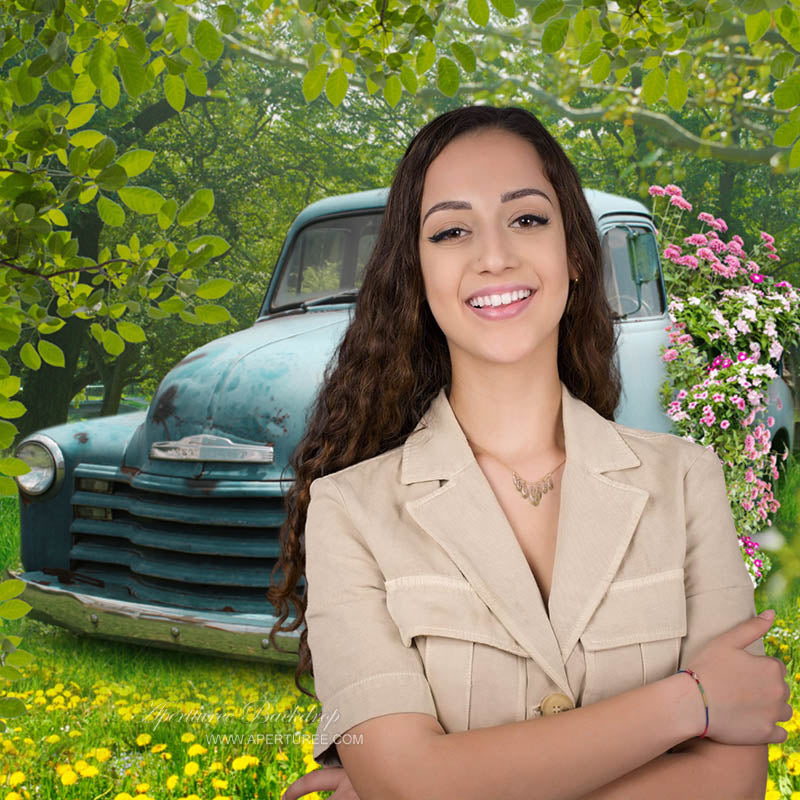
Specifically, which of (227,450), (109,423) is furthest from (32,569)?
(227,450)

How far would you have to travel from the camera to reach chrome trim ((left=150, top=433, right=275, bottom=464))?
3.47 metres

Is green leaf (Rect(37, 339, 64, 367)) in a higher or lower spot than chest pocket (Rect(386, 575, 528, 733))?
higher

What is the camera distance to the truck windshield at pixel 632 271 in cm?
454

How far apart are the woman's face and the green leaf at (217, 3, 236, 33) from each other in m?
0.94

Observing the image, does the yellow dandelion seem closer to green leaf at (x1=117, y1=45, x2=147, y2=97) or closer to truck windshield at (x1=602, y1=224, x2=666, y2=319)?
green leaf at (x1=117, y1=45, x2=147, y2=97)

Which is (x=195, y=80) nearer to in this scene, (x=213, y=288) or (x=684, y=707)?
(x=213, y=288)

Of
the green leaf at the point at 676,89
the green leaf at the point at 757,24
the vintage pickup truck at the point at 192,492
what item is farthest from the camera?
the vintage pickup truck at the point at 192,492

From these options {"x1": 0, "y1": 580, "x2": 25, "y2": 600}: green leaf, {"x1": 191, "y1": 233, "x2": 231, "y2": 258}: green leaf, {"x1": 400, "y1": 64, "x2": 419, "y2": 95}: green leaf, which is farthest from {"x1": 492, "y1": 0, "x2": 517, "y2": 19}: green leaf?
{"x1": 0, "y1": 580, "x2": 25, "y2": 600}: green leaf

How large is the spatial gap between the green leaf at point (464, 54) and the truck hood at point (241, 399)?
4.94 feet

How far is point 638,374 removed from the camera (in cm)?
474

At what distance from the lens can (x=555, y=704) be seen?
1410mm

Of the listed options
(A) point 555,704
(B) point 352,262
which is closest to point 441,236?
(A) point 555,704

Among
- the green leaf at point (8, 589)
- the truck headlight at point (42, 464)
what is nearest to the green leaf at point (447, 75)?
the green leaf at point (8, 589)

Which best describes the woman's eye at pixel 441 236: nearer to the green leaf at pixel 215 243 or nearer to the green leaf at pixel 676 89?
the green leaf at pixel 215 243
